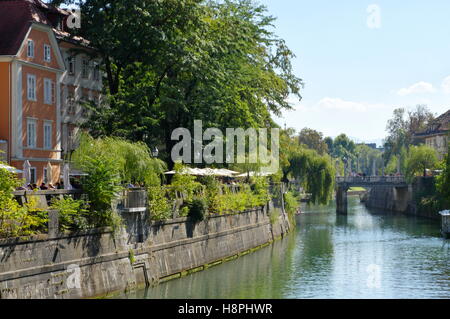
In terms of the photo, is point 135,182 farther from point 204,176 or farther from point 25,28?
point 25,28

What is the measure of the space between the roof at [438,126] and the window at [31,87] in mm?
88347

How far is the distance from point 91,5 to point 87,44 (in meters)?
3.23

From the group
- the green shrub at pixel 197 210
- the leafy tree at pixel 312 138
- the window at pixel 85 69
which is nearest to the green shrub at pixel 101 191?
the green shrub at pixel 197 210

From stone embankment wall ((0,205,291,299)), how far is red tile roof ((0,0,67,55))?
14074 millimetres

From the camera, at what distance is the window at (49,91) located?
46.7 m

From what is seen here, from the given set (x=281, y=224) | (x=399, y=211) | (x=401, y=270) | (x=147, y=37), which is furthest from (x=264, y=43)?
(x=399, y=211)

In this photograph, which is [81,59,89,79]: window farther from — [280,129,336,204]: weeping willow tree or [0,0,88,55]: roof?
[280,129,336,204]: weeping willow tree

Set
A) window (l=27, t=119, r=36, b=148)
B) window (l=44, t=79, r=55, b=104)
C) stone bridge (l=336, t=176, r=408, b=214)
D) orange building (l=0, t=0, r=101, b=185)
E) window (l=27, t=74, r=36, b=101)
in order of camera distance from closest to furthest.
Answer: orange building (l=0, t=0, r=101, b=185)
window (l=27, t=74, r=36, b=101)
window (l=27, t=119, r=36, b=148)
window (l=44, t=79, r=55, b=104)
stone bridge (l=336, t=176, r=408, b=214)

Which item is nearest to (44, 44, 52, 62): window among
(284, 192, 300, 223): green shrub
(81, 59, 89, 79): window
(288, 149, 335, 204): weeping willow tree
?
(81, 59, 89, 79): window

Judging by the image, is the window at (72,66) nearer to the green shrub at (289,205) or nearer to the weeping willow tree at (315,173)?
the green shrub at (289,205)

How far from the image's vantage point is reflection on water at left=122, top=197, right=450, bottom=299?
117ft

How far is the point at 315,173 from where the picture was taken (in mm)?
87938

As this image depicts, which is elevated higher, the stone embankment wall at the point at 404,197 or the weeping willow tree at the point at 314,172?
the weeping willow tree at the point at 314,172

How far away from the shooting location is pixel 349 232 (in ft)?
234
